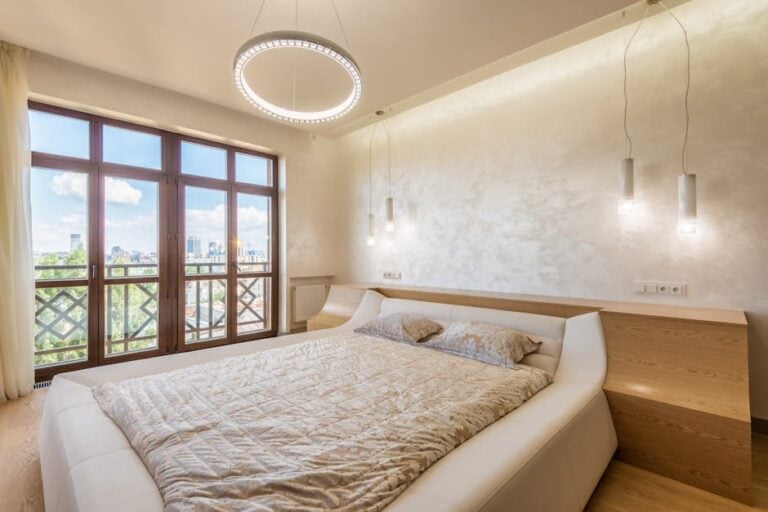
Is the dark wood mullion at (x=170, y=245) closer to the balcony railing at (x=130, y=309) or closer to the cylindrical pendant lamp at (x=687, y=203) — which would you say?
the balcony railing at (x=130, y=309)

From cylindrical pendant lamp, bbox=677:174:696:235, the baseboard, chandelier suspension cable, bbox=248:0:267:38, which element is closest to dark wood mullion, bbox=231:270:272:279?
chandelier suspension cable, bbox=248:0:267:38

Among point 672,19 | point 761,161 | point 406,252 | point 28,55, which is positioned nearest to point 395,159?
point 406,252

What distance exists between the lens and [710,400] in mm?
1803

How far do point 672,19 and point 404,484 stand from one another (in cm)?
350

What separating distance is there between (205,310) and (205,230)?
0.99 m

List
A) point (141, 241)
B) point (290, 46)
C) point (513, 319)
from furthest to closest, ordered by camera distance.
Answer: point (141, 241)
point (513, 319)
point (290, 46)

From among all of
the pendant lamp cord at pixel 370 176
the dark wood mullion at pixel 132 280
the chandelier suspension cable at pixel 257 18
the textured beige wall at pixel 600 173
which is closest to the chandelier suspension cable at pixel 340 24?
the chandelier suspension cable at pixel 257 18

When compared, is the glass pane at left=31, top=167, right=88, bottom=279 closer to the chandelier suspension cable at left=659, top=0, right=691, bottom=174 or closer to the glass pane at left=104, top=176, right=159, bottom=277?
the glass pane at left=104, top=176, right=159, bottom=277

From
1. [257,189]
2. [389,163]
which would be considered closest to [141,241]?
[257,189]

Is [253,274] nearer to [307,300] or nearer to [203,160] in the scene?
[307,300]

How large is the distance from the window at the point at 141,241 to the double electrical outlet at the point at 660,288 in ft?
13.6

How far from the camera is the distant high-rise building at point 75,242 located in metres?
3.28

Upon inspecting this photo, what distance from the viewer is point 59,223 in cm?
323

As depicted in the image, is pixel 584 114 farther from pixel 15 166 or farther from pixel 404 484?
pixel 15 166
